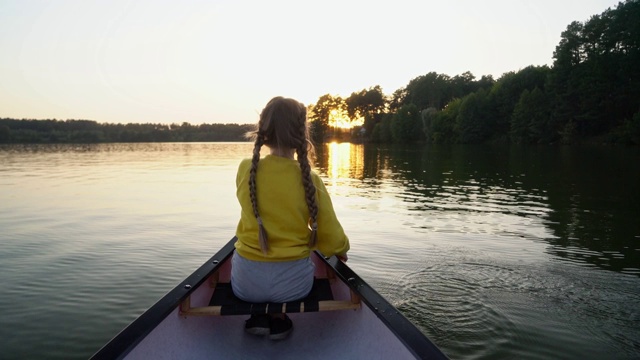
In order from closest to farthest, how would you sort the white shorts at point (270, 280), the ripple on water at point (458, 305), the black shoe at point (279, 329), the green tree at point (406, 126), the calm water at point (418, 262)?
1. the white shorts at point (270, 280)
2. the black shoe at point (279, 329)
3. the ripple on water at point (458, 305)
4. the calm water at point (418, 262)
5. the green tree at point (406, 126)

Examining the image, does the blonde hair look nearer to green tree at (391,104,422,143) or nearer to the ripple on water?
the ripple on water

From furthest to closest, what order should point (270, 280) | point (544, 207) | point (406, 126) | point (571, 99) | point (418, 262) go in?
point (406, 126), point (571, 99), point (544, 207), point (418, 262), point (270, 280)

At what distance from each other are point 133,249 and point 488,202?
33.4 ft

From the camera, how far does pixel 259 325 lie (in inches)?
125

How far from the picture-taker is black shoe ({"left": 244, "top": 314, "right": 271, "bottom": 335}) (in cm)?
317

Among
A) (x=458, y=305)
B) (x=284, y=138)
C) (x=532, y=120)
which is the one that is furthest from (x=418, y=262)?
(x=532, y=120)

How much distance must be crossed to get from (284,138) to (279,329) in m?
1.43

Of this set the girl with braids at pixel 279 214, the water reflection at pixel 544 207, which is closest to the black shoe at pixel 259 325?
the girl with braids at pixel 279 214

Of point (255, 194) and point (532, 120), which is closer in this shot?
point (255, 194)

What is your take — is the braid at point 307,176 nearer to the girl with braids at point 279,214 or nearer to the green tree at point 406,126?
the girl with braids at point 279,214

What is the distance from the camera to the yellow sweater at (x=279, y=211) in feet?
9.77

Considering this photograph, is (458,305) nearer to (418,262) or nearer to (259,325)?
(418,262)

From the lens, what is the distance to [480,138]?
75688mm

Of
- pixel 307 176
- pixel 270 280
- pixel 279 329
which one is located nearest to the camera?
pixel 307 176
